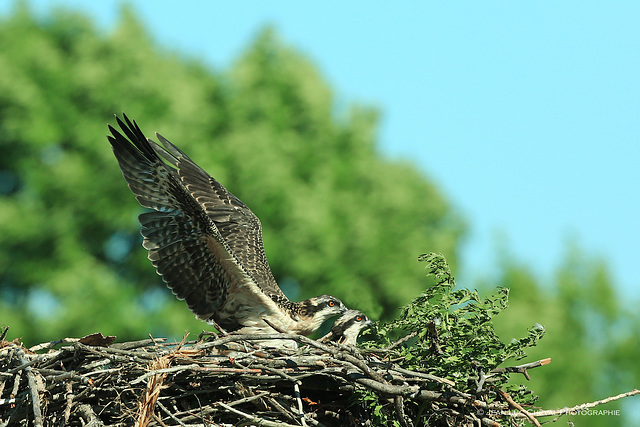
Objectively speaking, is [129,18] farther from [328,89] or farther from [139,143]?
[139,143]

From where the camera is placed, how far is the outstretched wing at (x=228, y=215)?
770 centimetres

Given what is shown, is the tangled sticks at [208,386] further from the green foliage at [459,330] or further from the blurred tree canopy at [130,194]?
the blurred tree canopy at [130,194]

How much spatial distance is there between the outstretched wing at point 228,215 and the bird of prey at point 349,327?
94 cm

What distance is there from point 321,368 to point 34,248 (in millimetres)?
9584

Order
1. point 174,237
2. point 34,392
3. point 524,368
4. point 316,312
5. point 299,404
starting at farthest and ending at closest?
point 316,312
point 174,237
point 299,404
point 524,368
point 34,392

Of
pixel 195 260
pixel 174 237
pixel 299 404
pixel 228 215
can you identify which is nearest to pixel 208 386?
pixel 299 404

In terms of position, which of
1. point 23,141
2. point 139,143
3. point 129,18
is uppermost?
point 129,18

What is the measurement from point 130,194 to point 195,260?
→ 7.55 meters

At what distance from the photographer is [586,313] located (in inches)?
583

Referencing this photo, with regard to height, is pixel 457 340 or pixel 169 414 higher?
pixel 457 340

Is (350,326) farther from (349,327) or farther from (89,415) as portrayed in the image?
(89,415)

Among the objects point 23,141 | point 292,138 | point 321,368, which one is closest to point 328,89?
point 292,138

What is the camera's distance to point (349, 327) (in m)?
6.62

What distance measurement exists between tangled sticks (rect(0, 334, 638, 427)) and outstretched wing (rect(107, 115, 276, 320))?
1278mm
